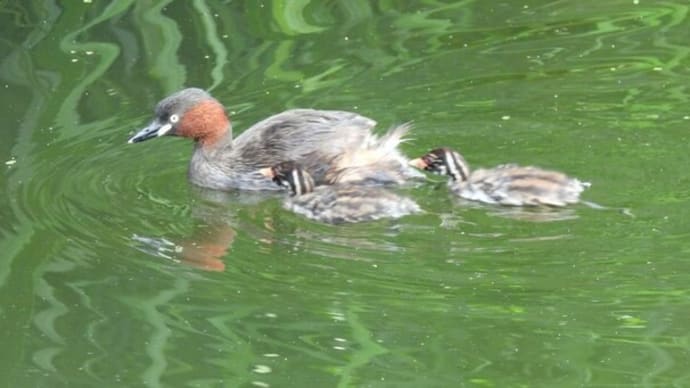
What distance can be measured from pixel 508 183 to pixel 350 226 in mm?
617

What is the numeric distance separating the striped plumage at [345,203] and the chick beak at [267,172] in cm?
20

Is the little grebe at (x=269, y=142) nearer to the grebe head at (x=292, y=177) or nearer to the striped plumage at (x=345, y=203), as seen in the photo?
the grebe head at (x=292, y=177)

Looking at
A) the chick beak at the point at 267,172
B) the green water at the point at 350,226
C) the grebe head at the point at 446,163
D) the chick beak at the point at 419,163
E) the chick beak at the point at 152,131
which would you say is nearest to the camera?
the green water at the point at 350,226

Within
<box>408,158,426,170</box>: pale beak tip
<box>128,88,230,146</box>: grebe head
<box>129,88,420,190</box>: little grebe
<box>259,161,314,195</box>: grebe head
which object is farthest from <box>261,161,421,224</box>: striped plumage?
<box>128,88,230,146</box>: grebe head

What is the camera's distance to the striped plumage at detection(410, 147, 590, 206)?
700 centimetres

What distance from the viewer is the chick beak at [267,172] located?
7.63m

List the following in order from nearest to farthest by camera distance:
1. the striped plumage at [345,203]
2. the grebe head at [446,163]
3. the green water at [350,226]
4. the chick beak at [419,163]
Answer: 1. the green water at [350,226]
2. the striped plumage at [345,203]
3. the grebe head at [446,163]
4. the chick beak at [419,163]

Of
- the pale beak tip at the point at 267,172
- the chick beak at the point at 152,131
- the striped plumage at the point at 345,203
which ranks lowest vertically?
the pale beak tip at the point at 267,172

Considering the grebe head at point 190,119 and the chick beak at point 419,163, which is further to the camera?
the grebe head at point 190,119

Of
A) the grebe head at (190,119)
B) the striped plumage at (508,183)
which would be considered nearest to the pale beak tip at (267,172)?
the grebe head at (190,119)

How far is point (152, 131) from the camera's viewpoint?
7879mm

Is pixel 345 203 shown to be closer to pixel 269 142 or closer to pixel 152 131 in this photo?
pixel 269 142

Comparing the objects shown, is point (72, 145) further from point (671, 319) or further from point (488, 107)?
point (671, 319)

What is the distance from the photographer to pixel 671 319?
5.84 meters
